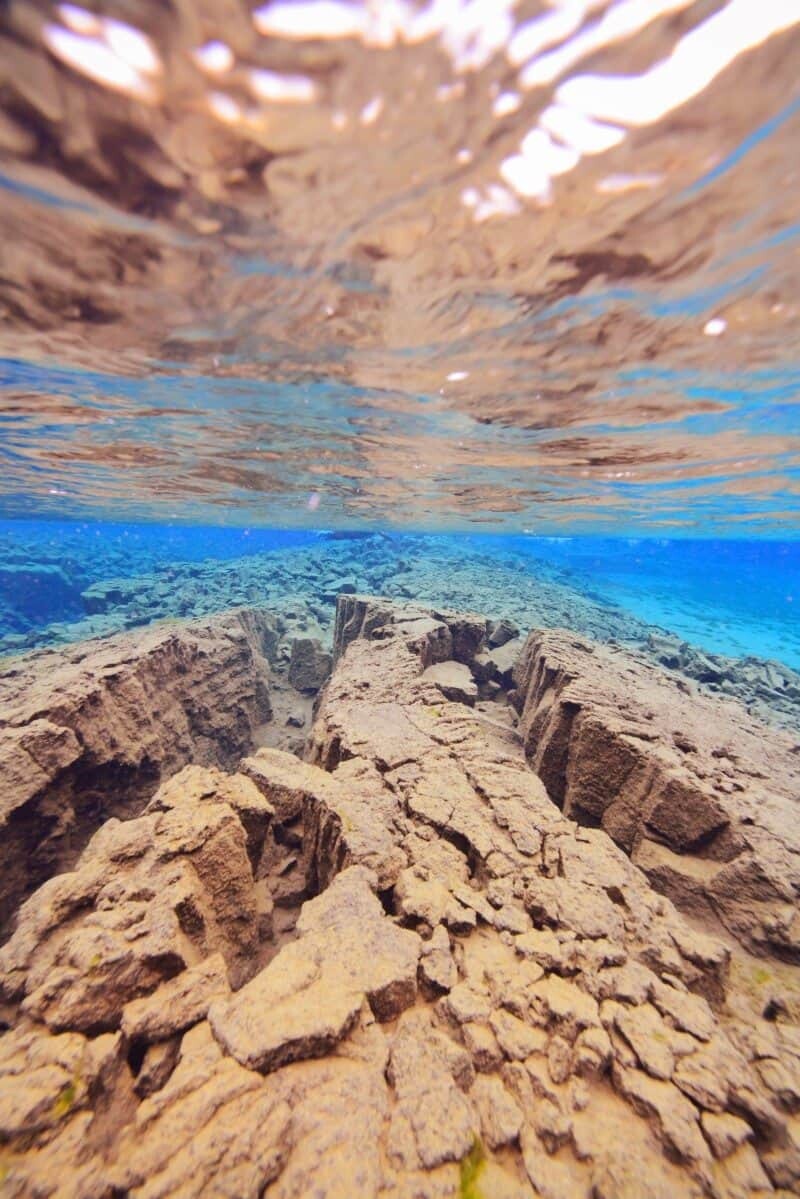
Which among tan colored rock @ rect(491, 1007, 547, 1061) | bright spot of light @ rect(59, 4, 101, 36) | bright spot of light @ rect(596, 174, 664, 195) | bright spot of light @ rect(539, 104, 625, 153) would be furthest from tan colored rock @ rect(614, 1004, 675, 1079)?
bright spot of light @ rect(59, 4, 101, 36)

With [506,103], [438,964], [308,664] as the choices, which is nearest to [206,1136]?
[438,964]

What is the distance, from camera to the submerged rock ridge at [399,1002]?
2205 mm

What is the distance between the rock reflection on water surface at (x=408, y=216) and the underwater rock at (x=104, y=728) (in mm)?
5767

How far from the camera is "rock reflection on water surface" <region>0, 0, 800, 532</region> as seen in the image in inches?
141

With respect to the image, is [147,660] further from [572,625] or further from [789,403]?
[572,625]

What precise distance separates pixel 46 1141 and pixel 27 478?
974 inches

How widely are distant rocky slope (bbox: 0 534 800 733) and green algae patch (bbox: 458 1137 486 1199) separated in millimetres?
11597

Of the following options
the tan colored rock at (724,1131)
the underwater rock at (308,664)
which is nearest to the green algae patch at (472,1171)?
the tan colored rock at (724,1131)

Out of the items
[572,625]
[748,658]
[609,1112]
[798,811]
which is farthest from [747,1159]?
[748,658]

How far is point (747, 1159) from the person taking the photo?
2.31m

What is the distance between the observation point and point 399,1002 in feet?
9.82

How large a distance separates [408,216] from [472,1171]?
25.5 feet

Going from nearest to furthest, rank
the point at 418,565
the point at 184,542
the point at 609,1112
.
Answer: the point at 609,1112
the point at 418,565
the point at 184,542

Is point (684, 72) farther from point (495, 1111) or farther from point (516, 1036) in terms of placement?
point (495, 1111)
